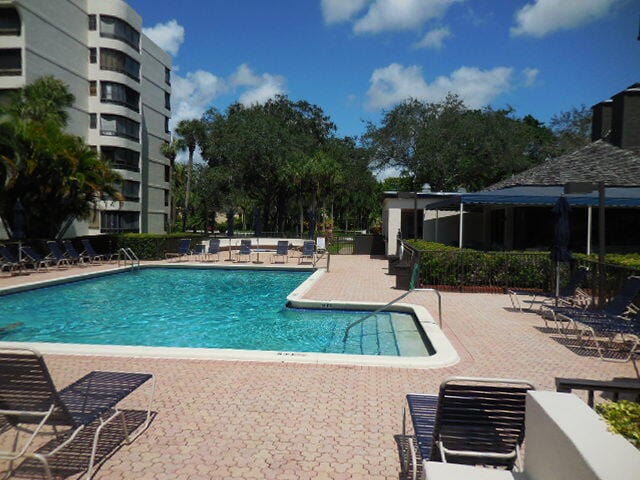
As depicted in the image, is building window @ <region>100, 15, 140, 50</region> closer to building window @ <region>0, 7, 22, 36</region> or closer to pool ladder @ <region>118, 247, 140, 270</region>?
building window @ <region>0, 7, 22, 36</region>

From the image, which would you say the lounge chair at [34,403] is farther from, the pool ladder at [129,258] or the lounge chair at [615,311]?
the pool ladder at [129,258]

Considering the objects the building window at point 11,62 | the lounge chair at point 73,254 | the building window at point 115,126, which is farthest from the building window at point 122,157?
the lounge chair at point 73,254

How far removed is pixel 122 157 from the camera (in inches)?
1534

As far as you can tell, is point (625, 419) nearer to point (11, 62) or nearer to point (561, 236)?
point (561, 236)

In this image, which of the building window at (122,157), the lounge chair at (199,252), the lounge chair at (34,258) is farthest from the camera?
the building window at (122,157)

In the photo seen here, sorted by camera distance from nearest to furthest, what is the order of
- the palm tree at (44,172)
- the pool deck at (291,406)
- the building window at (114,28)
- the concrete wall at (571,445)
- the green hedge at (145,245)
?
the concrete wall at (571,445) → the pool deck at (291,406) → the palm tree at (44,172) → the green hedge at (145,245) → the building window at (114,28)

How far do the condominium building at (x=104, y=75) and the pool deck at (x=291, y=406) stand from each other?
28.3m

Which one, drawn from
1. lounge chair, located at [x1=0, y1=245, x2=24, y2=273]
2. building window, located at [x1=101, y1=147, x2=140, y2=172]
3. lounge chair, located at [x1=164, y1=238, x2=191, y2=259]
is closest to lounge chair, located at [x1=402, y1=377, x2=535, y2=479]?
lounge chair, located at [x1=0, y1=245, x2=24, y2=273]

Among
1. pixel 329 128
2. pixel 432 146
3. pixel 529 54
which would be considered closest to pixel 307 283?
pixel 529 54

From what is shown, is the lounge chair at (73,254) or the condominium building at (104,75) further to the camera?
the condominium building at (104,75)

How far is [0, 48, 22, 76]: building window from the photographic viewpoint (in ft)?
98.7

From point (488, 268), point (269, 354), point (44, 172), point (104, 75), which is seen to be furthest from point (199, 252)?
point (104, 75)

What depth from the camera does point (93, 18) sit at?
37219 millimetres

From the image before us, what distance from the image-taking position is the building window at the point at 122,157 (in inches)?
1507
